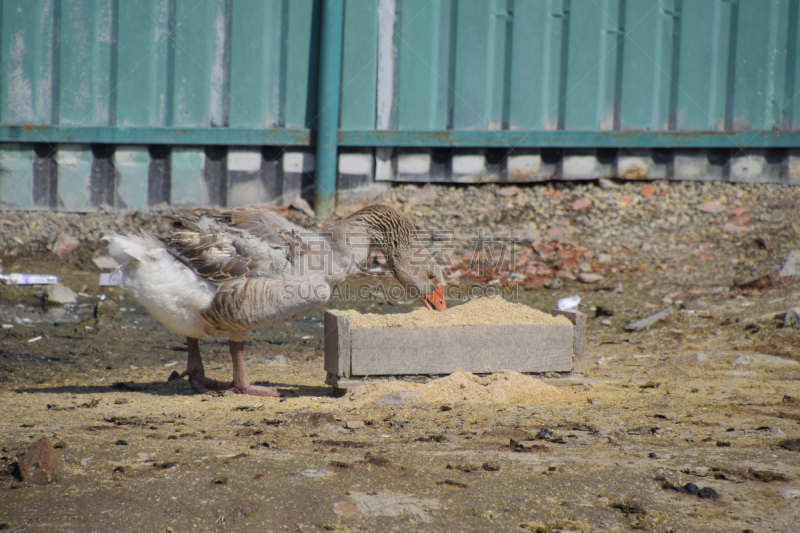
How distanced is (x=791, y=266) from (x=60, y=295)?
24.5 feet

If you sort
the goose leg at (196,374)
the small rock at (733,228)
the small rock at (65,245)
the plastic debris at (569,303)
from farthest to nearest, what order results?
the small rock at (733,228), the small rock at (65,245), the plastic debris at (569,303), the goose leg at (196,374)

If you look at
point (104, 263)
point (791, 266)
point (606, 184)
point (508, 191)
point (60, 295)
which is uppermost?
point (606, 184)

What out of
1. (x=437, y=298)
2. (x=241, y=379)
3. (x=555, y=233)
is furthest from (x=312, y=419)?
(x=555, y=233)

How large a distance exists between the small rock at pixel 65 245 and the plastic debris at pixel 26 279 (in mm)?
550

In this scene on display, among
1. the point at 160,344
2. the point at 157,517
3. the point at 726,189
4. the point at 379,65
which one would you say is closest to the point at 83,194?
the point at 160,344

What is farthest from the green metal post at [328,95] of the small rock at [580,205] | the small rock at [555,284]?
the small rock at [580,205]

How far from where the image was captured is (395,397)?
401cm

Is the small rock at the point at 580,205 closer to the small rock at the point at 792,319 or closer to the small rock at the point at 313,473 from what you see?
the small rock at the point at 792,319

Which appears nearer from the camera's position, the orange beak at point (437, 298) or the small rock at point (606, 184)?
the orange beak at point (437, 298)

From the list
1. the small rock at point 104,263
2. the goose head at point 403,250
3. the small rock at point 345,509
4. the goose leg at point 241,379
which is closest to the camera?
the small rock at point 345,509

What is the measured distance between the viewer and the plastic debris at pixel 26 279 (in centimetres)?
700

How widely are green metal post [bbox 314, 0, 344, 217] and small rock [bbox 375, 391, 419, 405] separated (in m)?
4.32

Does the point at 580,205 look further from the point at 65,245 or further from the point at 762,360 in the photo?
the point at 65,245

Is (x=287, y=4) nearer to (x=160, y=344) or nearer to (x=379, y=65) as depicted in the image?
(x=379, y=65)
